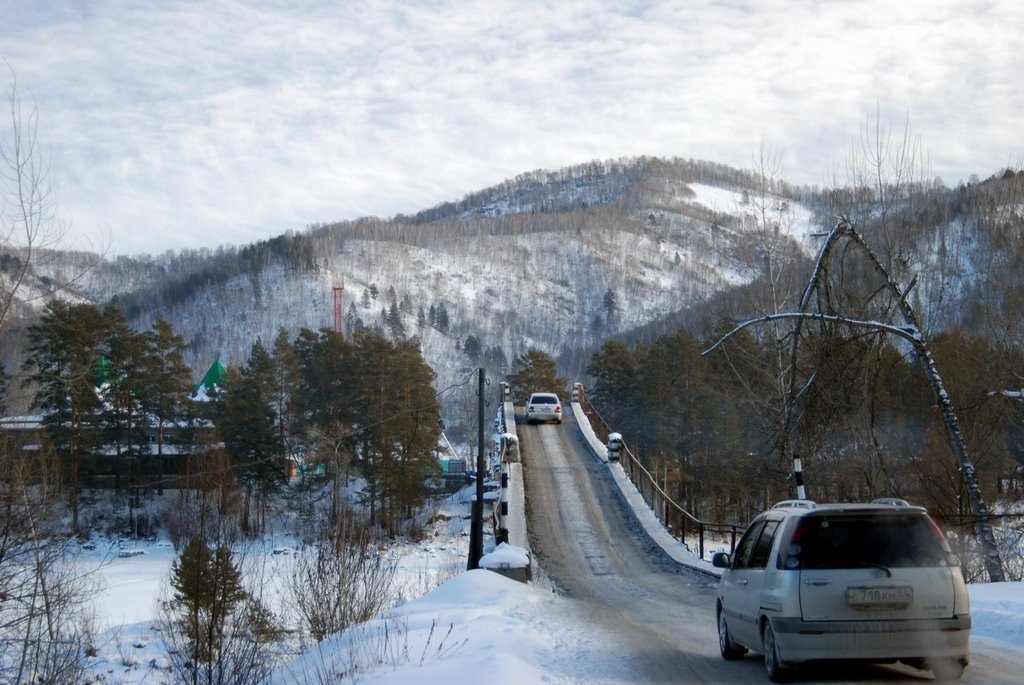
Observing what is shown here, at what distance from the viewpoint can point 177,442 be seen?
225ft

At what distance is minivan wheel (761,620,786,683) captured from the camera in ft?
31.1

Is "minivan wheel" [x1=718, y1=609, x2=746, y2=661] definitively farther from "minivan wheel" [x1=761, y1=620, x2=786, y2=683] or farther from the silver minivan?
the silver minivan

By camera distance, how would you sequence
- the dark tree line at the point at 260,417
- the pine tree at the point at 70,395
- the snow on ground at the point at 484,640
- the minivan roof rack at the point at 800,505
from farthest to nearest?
the dark tree line at the point at 260,417, the pine tree at the point at 70,395, the snow on ground at the point at 484,640, the minivan roof rack at the point at 800,505

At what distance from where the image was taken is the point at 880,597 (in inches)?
356

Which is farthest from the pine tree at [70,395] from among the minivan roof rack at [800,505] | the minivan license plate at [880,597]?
the minivan license plate at [880,597]

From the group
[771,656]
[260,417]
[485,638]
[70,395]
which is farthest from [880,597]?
[260,417]

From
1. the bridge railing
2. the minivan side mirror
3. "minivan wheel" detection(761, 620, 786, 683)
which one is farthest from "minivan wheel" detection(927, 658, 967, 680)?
the bridge railing

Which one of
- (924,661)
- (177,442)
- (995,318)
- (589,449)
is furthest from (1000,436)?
(177,442)

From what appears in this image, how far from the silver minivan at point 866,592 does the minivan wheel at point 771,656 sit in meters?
0.01

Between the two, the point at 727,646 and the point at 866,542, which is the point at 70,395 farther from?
the point at 866,542

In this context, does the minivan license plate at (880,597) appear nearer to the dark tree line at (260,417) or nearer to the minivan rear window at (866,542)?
the minivan rear window at (866,542)

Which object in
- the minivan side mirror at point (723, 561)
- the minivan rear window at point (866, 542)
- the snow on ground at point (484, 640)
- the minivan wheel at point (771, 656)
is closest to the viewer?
the minivan rear window at point (866, 542)

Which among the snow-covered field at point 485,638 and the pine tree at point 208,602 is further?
the pine tree at point 208,602

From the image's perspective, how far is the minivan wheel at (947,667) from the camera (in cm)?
923
